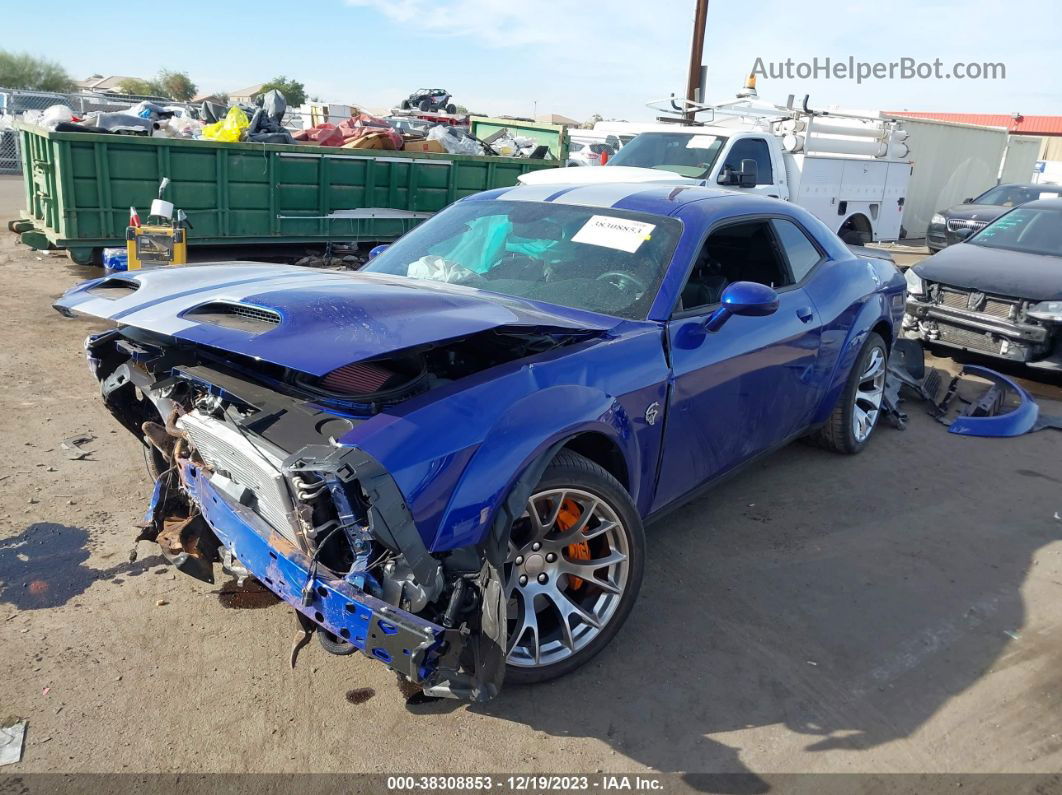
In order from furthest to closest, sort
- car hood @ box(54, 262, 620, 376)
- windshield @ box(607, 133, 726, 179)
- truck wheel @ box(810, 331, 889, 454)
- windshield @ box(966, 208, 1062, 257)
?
windshield @ box(607, 133, 726, 179)
windshield @ box(966, 208, 1062, 257)
truck wheel @ box(810, 331, 889, 454)
car hood @ box(54, 262, 620, 376)

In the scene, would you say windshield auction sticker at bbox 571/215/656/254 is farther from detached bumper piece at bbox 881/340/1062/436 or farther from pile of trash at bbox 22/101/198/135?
pile of trash at bbox 22/101/198/135

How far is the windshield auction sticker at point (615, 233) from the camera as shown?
3.67m

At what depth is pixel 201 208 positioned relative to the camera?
790 centimetres

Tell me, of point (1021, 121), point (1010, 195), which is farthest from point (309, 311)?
point (1021, 121)

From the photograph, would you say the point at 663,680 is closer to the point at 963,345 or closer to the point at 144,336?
the point at 144,336

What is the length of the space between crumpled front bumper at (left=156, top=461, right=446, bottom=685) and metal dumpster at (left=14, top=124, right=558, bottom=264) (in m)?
5.94

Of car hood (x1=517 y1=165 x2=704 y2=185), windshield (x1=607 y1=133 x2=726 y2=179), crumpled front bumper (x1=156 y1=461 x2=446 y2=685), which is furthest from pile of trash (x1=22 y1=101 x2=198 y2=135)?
crumpled front bumper (x1=156 y1=461 x2=446 y2=685)

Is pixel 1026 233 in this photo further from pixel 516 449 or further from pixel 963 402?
pixel 516 449

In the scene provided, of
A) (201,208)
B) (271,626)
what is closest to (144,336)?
(271,626)

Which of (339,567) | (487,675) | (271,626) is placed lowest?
(271,626)

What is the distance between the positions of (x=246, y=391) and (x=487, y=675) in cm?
131

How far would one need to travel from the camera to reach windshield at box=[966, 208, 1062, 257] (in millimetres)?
8016

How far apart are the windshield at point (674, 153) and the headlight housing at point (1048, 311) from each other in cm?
400

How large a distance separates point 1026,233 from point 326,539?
8.41m
